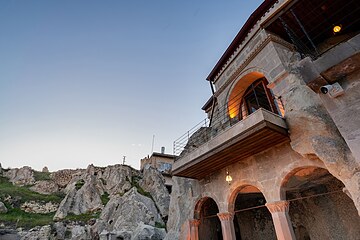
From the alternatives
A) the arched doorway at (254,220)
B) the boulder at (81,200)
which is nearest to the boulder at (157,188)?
the boulder at (81,200)

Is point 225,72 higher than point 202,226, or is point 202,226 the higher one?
point 225,72

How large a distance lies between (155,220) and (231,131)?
1852 centimetres

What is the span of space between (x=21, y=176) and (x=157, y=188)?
90.6 feet

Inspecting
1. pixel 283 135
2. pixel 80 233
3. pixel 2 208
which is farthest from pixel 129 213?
pixel 283 135

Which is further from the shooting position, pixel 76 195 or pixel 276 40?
pixel 76 195

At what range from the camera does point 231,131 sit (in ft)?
24.1

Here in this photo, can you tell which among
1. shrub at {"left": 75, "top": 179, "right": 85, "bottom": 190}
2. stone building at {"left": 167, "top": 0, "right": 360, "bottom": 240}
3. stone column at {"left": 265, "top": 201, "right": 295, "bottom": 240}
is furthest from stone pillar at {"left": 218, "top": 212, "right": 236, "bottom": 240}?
shrub at {"left": 75, "top": 179, "right": 85, "bottom": 190}

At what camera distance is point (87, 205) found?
87.9 feet

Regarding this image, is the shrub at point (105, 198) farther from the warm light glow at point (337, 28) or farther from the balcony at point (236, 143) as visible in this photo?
the warm light glow at point (337, 28)

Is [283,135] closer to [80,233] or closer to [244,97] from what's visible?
[244,97]

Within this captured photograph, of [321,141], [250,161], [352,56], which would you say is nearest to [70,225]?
[250,161]

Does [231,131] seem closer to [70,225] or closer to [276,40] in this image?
[276,40]

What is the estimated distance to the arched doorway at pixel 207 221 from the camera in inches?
424

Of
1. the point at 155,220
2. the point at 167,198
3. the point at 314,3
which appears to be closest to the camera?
the point at 314,3
